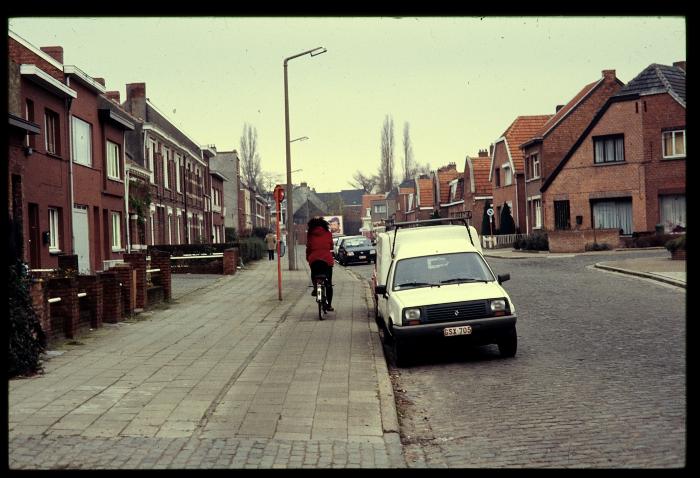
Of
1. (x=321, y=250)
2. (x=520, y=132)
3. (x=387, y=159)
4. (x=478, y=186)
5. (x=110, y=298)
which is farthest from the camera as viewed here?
(x=387, y=159)

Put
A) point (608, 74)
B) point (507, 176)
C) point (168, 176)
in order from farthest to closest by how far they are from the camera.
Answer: point (507, 176), point (608, 74), point (168, 176)

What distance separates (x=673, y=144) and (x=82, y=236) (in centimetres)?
2867

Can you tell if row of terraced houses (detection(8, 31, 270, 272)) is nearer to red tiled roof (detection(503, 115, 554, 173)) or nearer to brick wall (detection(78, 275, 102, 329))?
brick wall (detection(78, 275, 102, 329))

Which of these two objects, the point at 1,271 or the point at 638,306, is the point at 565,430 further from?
the point at 638,306

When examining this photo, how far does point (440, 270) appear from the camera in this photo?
12.4 metres

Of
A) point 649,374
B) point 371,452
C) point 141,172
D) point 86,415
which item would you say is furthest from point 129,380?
point 141,172

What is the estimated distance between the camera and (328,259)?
16781 millimetres

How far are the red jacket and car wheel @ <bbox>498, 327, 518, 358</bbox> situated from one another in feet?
19.9

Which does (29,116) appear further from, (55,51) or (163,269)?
(55,51)

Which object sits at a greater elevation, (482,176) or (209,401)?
(482,176)

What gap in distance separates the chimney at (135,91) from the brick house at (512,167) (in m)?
24.1

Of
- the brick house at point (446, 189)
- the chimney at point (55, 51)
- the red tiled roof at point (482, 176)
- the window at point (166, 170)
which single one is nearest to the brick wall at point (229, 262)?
the chimney at point (55, 51)

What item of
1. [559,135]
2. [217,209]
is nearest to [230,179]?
[217,209]
